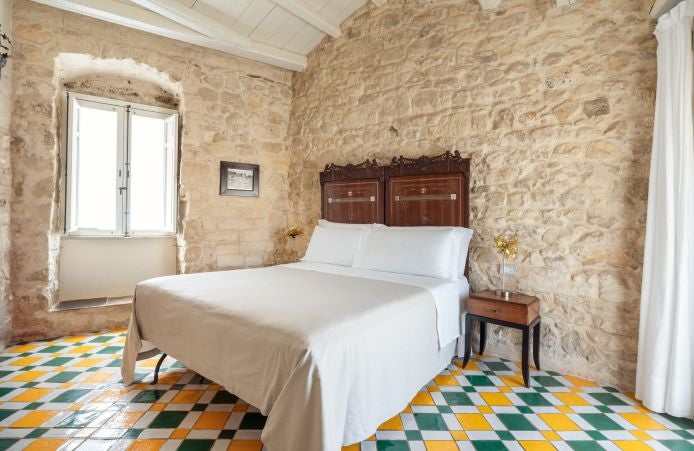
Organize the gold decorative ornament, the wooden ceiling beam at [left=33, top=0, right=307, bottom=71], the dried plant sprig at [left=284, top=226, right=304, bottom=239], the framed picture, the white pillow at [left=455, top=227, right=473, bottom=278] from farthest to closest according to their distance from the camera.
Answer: the dried plant sprig at [left=284, top=226, right=304, bottom=239] → the framed picture → the wooden ceiling beam at [left=33, top=0, right=307, bottom=71] → the white pillow at [left=455, top=227, right=473, bottom=278] → the gold decorative ornament

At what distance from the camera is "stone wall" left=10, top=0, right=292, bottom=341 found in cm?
301

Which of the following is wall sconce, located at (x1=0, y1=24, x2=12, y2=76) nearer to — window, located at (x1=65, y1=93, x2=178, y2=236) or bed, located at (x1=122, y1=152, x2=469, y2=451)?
window, located at (x1=65, y1=93, x2=178, y2=236)

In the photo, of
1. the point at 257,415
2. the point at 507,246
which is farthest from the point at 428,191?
the point at 257,415

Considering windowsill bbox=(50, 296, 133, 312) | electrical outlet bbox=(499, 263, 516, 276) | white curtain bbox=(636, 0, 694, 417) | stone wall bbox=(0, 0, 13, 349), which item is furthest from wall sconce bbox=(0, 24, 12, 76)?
white curtain bbox=(636, 0, 694, 417)

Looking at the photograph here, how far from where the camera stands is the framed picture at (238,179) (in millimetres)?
4004

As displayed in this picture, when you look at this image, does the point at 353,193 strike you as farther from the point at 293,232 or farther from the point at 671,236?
the point at 671,236

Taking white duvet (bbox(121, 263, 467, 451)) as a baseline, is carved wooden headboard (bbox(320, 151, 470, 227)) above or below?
above

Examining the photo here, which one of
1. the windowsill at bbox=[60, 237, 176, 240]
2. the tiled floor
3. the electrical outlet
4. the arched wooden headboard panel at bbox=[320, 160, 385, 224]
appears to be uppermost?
the arched wooden headboard panel at bbox=[320, 160, 385, 224]

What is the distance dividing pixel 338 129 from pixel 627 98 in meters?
2.65

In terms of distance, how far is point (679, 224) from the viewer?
195cm

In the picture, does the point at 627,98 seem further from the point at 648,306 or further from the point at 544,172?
the point at 648,306

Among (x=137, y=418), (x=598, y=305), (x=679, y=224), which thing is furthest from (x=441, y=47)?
(x=137, y=418)

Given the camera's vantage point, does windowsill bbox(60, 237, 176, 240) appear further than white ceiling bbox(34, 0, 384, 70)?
Yes

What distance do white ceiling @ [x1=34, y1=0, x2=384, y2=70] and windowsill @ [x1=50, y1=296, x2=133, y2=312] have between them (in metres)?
2.67
